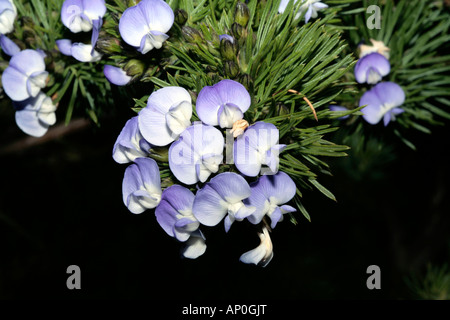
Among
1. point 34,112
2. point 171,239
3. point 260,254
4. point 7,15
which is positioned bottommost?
point 260,254

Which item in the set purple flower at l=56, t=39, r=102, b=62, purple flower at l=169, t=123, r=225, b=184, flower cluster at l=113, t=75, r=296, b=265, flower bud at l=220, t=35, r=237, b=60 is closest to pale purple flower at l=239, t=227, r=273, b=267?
flower cluster at l=113, t=75, r=296, b=265

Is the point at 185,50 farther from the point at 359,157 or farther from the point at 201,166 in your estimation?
the point at 359,157

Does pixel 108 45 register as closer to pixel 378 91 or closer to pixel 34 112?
pixel 34 112

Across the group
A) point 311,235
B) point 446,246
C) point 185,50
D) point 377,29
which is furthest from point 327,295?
point 185,50

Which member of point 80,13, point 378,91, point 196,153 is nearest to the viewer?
point 196,153

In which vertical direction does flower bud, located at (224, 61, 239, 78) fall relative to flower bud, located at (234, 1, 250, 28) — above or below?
below

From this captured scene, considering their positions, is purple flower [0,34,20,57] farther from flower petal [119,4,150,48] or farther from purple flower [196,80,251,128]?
purple flower [196,80,251,128]

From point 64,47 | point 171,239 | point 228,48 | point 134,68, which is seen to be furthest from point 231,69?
point 171,239

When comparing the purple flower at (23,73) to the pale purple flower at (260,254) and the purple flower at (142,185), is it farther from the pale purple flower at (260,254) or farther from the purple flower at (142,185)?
the pale purple flower at (260,254)
